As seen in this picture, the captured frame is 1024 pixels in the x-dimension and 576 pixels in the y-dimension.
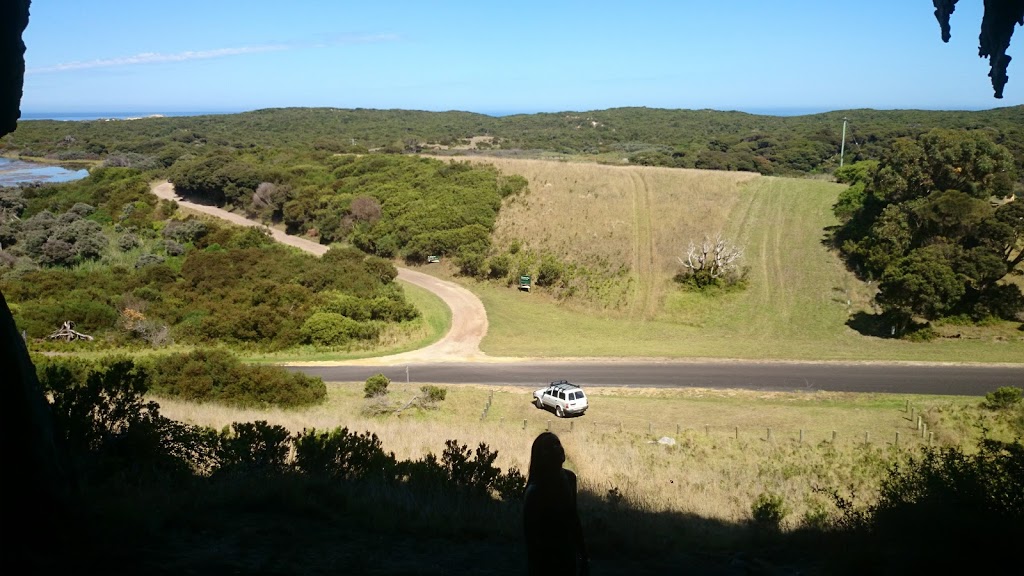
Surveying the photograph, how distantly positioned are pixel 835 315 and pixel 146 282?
3527 cm

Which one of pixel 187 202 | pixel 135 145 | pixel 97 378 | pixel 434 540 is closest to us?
pixel 434 540

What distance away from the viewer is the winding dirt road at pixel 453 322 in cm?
2934

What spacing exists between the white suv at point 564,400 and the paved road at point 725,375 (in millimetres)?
3098

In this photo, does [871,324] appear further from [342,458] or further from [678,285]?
[342,458]

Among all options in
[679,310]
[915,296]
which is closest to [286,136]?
[679,310]

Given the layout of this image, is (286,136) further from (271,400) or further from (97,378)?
(97,378)

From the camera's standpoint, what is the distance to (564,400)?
2130cm

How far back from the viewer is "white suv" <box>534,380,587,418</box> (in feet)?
69.7

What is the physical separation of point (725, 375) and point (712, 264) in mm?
13987

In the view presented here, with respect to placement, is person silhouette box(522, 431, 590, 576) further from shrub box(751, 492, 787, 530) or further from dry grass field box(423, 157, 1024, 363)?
dry grass field box(423, 157, 1024, 363)

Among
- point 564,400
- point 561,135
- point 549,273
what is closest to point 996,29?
point 564,400

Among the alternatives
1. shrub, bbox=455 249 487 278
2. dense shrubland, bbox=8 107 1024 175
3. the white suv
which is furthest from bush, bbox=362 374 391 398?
dense shrubland, bbox=8 107 1024 175

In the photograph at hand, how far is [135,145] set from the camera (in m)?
101

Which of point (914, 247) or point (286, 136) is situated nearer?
point (914, 247)
